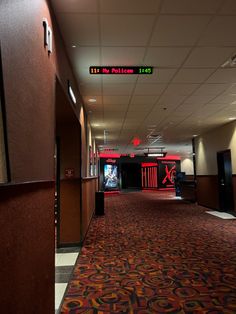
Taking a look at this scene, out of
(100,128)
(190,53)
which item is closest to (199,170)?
(100,128)

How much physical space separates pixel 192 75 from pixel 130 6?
2327mm

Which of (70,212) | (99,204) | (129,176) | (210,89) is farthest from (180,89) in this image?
(129,176)

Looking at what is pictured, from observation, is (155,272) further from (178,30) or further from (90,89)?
(90,89)

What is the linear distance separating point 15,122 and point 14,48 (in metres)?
0.43

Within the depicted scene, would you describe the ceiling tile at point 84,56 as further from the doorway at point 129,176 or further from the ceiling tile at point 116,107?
the doorway at point 129,176

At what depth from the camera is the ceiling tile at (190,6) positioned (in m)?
2.73

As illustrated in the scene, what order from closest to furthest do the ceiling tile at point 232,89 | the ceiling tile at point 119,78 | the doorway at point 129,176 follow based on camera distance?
the ceiling tile at point 119,78
the ceiling tile at point 232,89
the doorway at point 129,176

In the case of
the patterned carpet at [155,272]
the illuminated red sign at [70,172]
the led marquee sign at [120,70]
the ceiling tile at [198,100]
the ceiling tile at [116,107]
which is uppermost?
the ceiling tile at [116,107]

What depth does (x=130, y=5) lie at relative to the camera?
277 centimetres

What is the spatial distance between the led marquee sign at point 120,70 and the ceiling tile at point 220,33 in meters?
0.97

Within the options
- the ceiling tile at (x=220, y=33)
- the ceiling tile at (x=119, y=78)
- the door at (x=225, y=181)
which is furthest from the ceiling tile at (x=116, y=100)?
the door at (x=225, y=181)

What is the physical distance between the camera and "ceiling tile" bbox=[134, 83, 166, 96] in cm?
520

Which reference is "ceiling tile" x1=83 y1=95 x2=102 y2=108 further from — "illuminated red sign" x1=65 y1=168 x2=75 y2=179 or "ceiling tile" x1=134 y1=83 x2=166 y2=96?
"illuminated red sign" x1=65 y1=168 x2=75 y2=179

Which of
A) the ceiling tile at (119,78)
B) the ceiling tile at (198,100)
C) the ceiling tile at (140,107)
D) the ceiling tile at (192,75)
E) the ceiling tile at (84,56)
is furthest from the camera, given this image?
the ceiling tile at (140,107)
